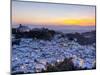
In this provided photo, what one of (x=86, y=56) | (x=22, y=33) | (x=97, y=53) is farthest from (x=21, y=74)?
(x=97, y=53)

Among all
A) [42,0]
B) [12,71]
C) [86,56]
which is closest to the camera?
[12,71]

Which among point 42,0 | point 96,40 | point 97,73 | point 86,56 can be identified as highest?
point 42,0

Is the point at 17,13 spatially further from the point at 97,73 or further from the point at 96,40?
the point at 97,73

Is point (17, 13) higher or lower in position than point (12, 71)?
higher

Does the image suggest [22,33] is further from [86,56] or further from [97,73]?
[97,73]

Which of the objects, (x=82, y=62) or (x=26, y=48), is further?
(x=82, y=62)

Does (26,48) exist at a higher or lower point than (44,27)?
lower

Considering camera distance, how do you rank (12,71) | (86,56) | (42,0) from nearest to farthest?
(12,71) → (42,0) → (86,56)

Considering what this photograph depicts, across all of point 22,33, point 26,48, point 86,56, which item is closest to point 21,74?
point 26,48

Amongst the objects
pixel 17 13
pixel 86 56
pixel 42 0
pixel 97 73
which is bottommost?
pixel 97 73
